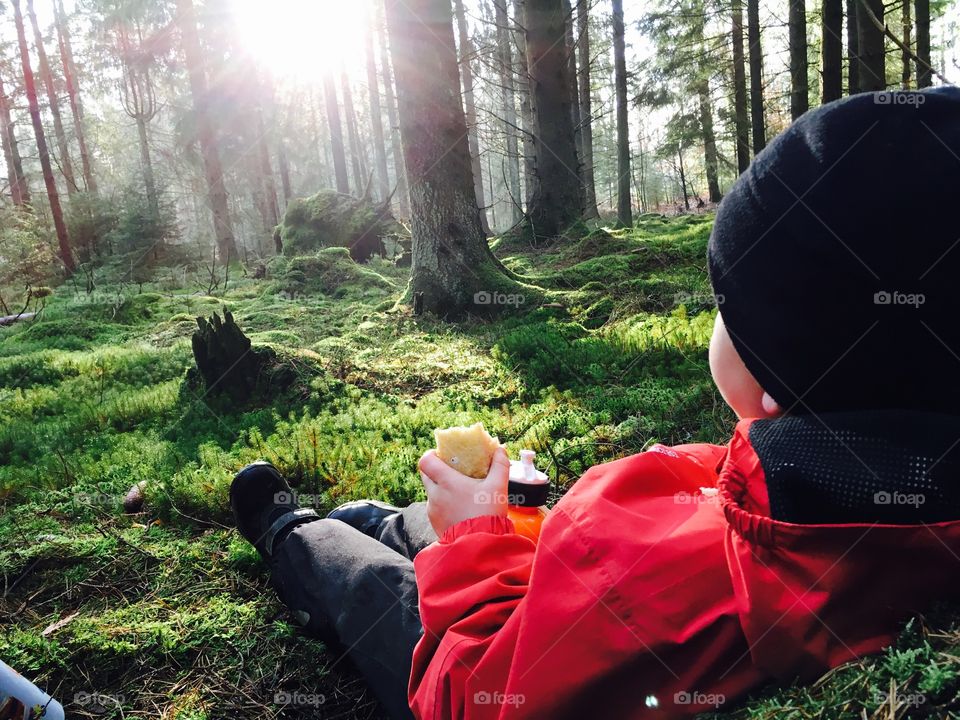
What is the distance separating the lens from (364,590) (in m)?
2.03

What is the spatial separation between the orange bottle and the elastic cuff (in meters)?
0.38

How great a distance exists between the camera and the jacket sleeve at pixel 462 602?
132cm

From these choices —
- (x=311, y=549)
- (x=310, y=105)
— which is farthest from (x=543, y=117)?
(x=310, y=105)

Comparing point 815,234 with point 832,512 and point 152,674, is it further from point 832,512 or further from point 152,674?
point 152,674

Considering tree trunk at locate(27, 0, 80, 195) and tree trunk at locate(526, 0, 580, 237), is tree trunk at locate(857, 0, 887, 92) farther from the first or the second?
tree trunk at locate(27, 0, 80, 195)

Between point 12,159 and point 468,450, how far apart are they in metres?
27.5

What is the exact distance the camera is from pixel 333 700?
2064 mm

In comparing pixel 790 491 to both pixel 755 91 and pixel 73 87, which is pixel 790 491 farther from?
pixel 73 87

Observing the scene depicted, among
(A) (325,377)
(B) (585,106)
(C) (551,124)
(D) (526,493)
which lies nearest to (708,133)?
(B) (585,106)

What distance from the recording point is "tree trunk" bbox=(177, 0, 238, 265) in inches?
719

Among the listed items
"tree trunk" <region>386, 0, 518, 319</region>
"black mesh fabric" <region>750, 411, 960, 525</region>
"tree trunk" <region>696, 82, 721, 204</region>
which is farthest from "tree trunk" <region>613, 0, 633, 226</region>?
→ "black mesh fabric" <region>750, 411, 960, 525</region>

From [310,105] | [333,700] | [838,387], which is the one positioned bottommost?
[333,700]

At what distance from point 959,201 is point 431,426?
11.0ft

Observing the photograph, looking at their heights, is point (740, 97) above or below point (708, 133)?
above
